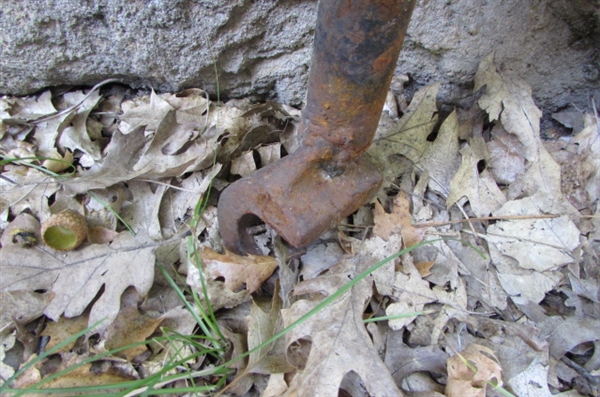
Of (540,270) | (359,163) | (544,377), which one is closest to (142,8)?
(359,163)

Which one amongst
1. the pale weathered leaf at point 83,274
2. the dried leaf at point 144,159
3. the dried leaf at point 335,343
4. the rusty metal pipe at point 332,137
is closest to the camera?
the rusty metal pipe at point 332,137

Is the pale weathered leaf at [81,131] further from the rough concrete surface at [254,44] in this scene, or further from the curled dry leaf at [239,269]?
the curled dry leaf at [239,269]

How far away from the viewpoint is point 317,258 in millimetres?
1578

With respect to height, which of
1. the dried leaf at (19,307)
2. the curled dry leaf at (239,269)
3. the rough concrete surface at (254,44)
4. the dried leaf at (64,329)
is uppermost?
the rough concrete surface at (254,44)

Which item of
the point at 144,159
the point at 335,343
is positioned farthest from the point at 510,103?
the point at 144,159

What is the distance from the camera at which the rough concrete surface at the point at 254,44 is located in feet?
5.35

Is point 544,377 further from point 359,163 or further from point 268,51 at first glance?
point 268,51

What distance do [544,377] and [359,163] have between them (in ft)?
2.82

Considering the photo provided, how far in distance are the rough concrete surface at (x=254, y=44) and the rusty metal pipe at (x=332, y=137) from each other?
0.63m

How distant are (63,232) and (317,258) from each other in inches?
35.7

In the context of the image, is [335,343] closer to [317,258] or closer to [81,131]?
[317,258]

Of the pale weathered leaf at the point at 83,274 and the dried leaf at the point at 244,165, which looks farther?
the dried leaf at the point at 244,165

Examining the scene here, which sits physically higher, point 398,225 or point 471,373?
point 398,225

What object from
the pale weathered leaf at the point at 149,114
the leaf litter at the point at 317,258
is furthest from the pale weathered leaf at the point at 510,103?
the pale weathered leaf at the point at 149,114
